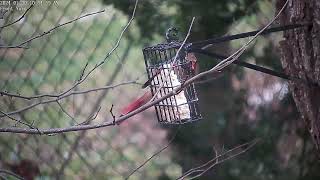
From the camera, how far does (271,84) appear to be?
2.99 metres

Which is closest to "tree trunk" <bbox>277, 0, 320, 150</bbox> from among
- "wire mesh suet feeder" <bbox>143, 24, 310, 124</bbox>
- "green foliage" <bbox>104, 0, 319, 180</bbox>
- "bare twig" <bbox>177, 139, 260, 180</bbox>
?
"wire mesh suet feeder" <bbox>143, 24, 310, 124</bbox>

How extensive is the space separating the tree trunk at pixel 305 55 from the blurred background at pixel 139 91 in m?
0.67

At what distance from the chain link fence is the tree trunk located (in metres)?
0.92

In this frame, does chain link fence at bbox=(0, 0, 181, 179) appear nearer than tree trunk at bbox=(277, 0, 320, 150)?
No

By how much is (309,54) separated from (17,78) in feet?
4.71

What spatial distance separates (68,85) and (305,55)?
1352 millimetres

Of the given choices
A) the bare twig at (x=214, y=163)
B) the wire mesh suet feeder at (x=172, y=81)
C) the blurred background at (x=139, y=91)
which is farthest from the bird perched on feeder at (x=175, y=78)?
the blurred background at (x=139, y=91)

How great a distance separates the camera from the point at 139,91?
305 centimetres

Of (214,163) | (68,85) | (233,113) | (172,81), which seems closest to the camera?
(172,81)

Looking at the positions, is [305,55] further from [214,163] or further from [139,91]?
[139,91]

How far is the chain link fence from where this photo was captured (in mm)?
2941

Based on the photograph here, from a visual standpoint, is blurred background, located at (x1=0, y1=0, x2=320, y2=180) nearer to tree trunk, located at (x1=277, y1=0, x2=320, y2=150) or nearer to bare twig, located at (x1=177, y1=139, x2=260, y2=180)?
bare twig, located at (x1=177, y1=139, x2=260, y2=180)

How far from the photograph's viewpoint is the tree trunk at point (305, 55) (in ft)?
6.81

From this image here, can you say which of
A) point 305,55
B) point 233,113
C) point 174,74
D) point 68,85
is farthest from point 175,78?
point 68,85
